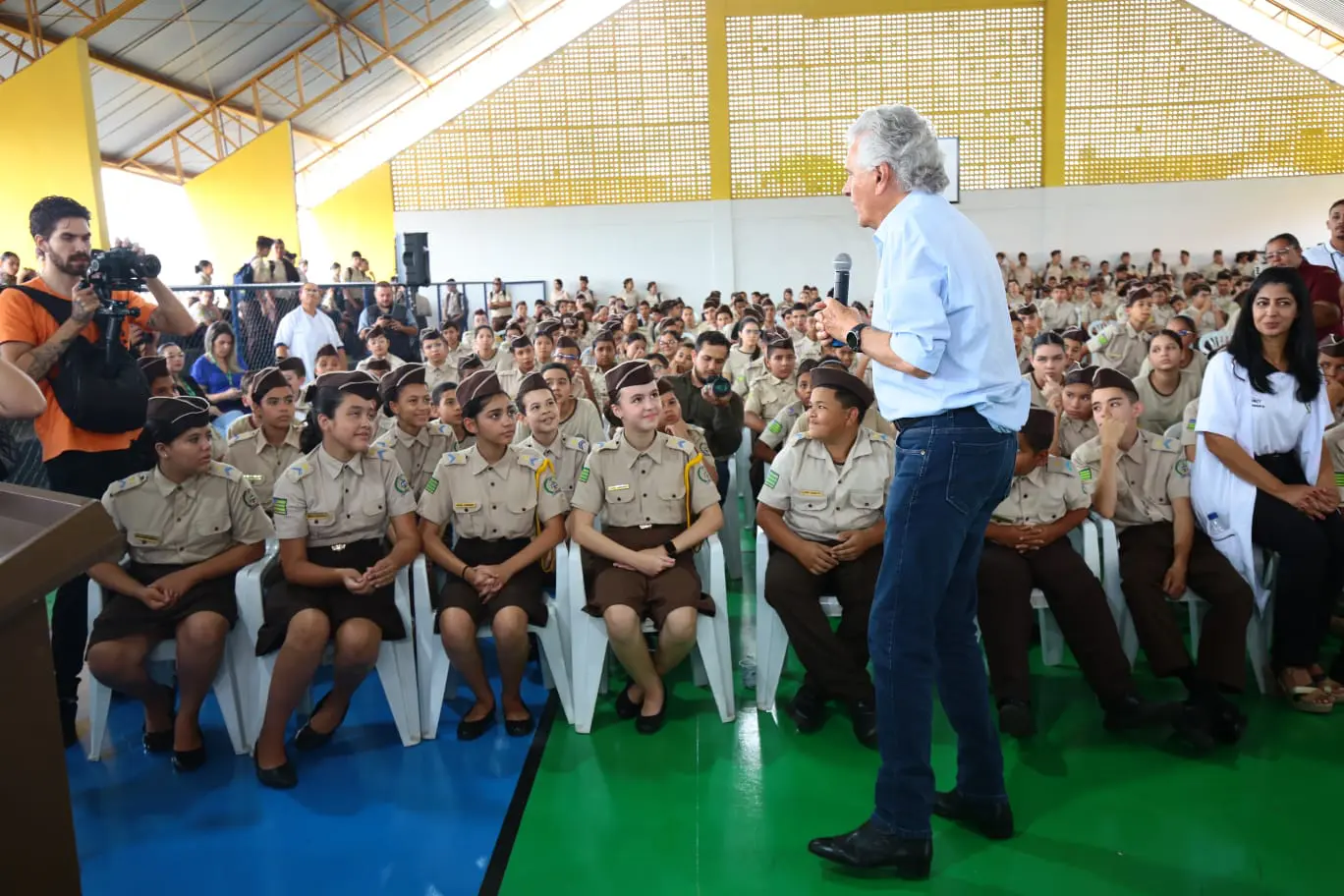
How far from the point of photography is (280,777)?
2668 mm

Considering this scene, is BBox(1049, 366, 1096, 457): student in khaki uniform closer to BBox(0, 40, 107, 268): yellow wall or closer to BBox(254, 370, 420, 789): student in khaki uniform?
BBox(254, 370, 420, 789): student in khaki uniform

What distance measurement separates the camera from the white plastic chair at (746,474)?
16.2 ft

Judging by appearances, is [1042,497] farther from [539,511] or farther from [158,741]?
[158,741]

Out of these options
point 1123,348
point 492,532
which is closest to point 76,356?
point 492,532

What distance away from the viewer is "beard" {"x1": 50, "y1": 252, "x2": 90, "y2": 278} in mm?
2848

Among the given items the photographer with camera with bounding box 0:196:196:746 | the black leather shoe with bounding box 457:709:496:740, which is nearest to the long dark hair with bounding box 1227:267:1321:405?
the black leather shoe with bounding box 457:709:496:740

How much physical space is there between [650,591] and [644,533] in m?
0.26

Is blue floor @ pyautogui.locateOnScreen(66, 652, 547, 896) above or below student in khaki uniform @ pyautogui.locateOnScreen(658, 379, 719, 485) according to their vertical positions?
below

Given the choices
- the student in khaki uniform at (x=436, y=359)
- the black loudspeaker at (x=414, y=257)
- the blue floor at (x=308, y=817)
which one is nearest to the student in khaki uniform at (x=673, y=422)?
the blue floor at (x=308, y=817)

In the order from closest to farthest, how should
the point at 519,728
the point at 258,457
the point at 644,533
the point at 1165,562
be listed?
the point at 519,728
the point at 1165,562
the point at 644,533
the point at 258,457

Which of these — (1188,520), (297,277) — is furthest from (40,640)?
Answer: (297,277)

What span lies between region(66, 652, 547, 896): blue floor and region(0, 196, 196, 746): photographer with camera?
471 mm

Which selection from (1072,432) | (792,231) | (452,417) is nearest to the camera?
(1072,432)

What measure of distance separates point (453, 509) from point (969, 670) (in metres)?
1.81
